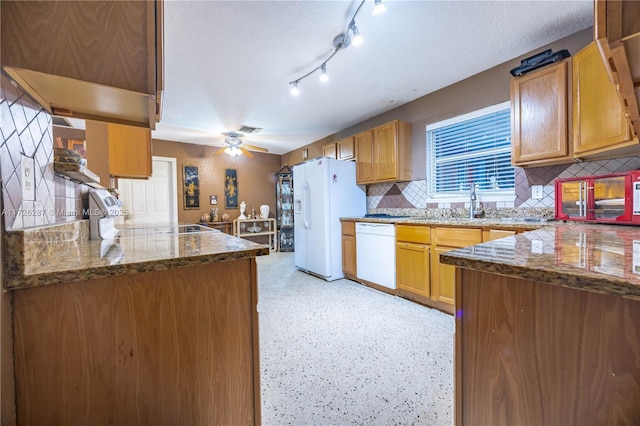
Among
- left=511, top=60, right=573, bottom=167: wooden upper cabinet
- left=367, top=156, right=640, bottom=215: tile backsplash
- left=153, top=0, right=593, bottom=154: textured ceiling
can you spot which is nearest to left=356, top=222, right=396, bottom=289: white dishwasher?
left=367, top=156, right=640, bottom=215: tile backsplash

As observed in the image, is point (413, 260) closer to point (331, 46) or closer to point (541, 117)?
point (541, 117)

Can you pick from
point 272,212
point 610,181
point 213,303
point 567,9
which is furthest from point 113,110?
point 272,212

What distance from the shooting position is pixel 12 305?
66 centimetres

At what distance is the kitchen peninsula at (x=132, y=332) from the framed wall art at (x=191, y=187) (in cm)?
464

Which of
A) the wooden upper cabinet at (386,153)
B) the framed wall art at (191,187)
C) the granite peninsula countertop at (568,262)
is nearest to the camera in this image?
the granite peninsula countertop at (568,262)

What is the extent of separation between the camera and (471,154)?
9.60 ft

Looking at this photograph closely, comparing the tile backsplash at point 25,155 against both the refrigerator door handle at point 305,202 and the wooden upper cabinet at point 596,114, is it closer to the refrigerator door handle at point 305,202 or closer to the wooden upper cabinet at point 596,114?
the wooden upper cabinet at point 596,114

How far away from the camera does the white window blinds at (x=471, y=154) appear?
8.73 ft

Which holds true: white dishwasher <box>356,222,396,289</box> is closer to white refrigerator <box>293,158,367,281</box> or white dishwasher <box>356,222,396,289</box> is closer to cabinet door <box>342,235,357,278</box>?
cabinet door <box>342,235,357,278</box>

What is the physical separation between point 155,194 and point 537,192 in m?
5.90

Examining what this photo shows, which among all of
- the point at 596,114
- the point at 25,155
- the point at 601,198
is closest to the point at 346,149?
the point at 596,114

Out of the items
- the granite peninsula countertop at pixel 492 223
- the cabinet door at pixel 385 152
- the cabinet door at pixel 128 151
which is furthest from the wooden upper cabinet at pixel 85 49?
the cabinet door at pixel 385 152

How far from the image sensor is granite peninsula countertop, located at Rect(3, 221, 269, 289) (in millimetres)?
657

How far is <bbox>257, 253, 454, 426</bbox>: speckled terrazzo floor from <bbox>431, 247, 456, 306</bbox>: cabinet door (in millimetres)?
166
